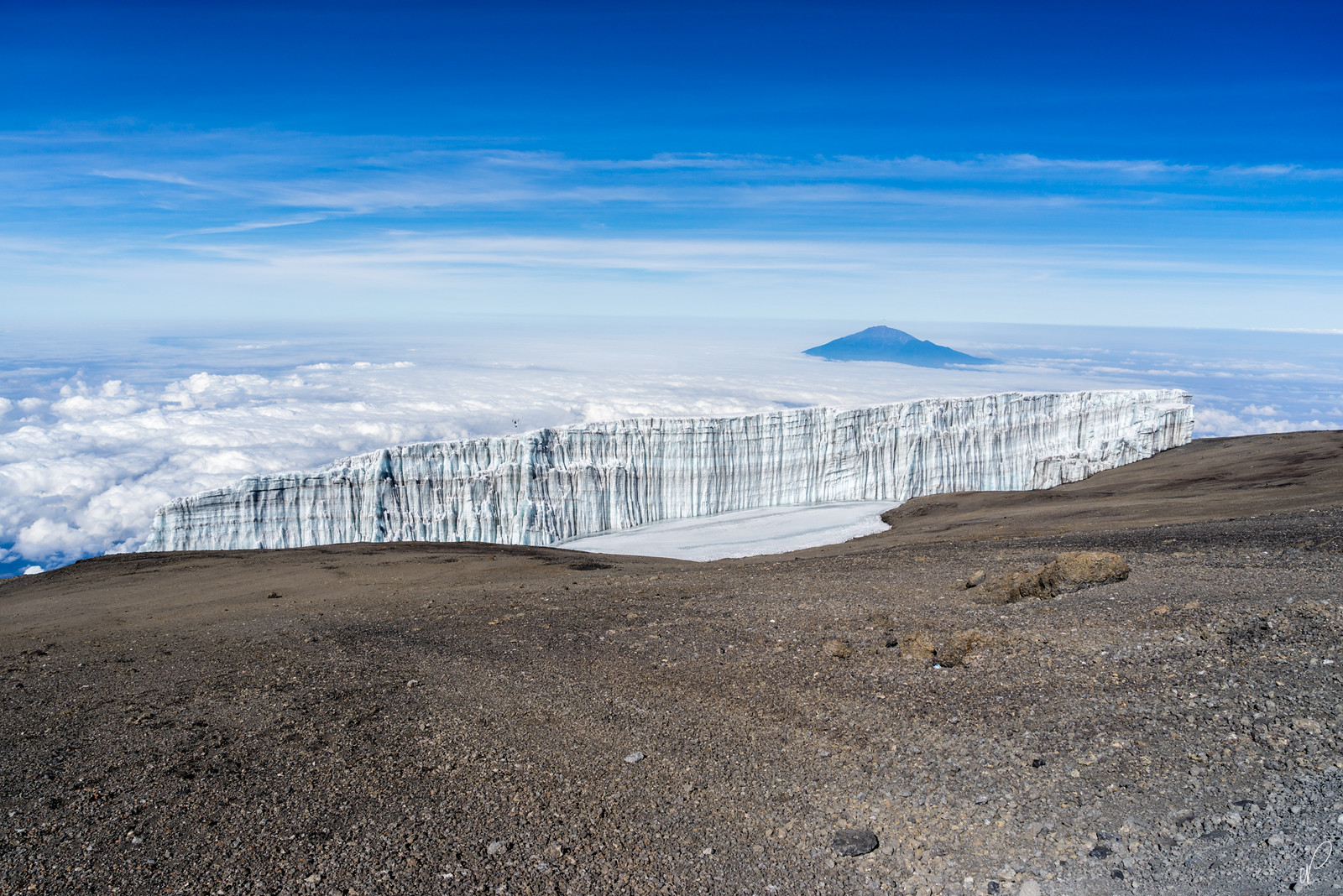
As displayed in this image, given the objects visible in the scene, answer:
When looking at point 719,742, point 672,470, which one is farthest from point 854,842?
point 672,470

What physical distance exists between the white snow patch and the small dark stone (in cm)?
2612

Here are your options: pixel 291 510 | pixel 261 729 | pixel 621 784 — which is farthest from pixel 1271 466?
pixel 291 510

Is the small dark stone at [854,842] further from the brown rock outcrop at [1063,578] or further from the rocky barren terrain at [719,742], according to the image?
the brown rock outcrop at [1063,578]

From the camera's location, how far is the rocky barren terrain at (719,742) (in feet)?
17.8

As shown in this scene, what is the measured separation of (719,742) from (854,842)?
2.05m

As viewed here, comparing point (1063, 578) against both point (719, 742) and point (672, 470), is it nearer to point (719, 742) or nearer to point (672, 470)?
point (719, 742)

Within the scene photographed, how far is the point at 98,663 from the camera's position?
11.1m

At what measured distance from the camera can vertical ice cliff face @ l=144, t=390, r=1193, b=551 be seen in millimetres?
36125

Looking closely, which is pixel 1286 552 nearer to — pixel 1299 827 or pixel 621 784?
pixel 1299 827

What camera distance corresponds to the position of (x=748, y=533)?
38344 mm

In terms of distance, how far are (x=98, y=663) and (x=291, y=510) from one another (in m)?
26.8
